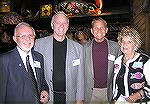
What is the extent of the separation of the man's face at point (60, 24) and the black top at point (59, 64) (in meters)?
0.15

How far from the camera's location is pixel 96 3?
10148 mm

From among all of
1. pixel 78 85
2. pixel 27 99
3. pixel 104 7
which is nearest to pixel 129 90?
pixel 78 85

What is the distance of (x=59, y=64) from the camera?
363 centimetres

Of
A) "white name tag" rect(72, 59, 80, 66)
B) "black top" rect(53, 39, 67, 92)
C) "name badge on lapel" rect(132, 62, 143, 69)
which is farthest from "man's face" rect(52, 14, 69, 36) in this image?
"name badge on lapel" rect(132, 62, 143, 69)

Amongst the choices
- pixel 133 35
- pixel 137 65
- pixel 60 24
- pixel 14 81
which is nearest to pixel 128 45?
pixel 133 35

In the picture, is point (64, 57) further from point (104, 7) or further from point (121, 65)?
point (104, 7)

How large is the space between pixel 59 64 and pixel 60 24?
46 centimetres

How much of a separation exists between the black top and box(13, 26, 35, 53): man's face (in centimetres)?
59

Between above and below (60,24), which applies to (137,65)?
below

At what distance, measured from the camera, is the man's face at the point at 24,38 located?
3051mm

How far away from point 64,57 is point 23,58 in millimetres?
712

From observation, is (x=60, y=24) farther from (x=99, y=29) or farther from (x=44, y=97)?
(x=44, y=97)

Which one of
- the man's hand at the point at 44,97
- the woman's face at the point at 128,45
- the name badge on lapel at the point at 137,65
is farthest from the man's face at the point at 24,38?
the name badge on lapel at the point at 137,65

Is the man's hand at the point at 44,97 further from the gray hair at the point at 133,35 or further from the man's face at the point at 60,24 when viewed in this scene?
the gray hair at the point at 133,35
